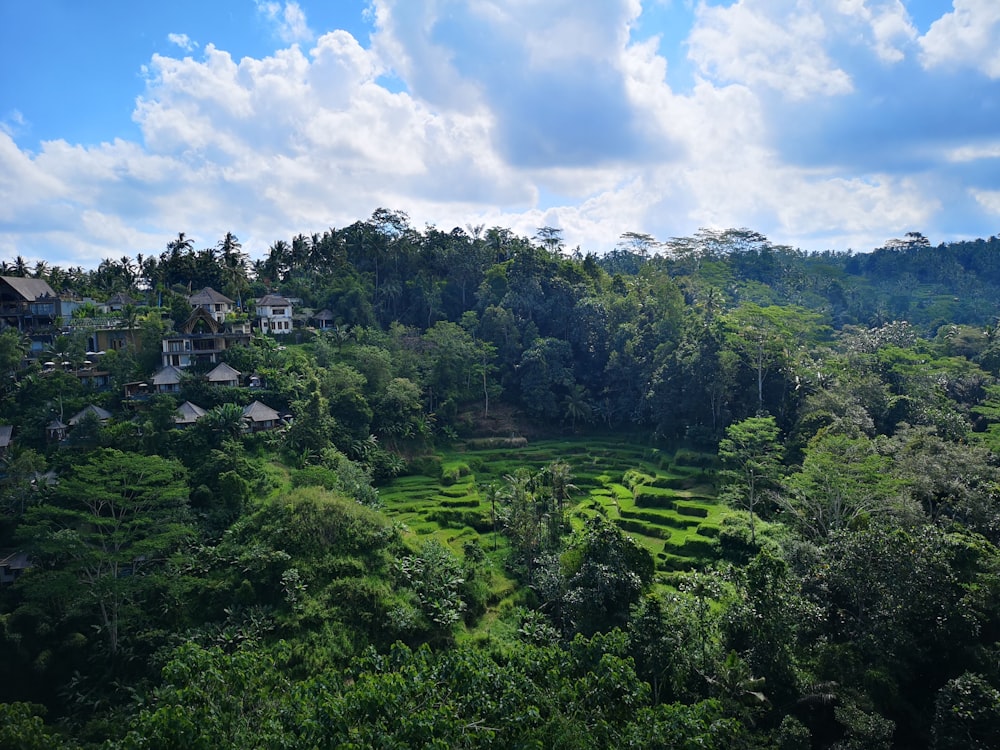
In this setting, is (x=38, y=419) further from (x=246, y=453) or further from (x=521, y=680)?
(x=521, y=680)

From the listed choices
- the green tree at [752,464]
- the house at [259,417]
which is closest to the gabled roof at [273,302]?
the house at [259,417]

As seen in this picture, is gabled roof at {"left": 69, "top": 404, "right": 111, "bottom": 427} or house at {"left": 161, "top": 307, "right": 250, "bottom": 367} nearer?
gabled roof at {"left": 69, "top": 404, "right": 111, "bottom": 427}

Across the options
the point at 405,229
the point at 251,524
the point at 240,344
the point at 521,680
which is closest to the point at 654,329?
the point at 405,229

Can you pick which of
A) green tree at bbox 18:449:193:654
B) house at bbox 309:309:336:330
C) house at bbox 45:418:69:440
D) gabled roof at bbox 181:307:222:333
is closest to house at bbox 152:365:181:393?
gabled roof at bbox 181:307:222:333

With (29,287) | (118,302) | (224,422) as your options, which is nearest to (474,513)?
(224,422)

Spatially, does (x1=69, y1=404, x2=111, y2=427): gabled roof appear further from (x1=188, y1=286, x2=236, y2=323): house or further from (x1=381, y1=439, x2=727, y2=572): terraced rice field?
(x1=381, y1=439, x2=727, y2=572): terraced rice field

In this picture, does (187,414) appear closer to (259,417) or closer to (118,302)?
(259,417)

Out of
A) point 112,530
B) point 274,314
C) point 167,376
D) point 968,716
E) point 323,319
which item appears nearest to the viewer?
point 968,716
